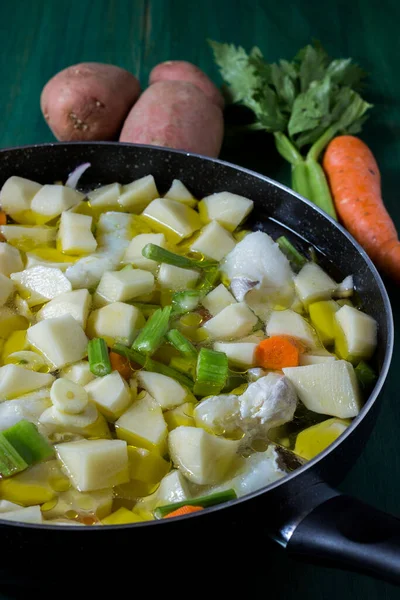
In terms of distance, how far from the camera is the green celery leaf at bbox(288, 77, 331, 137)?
8.48ft

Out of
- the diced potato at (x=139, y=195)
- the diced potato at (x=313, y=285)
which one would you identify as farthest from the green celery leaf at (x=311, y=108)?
the diced potato at (x=313, y=285)

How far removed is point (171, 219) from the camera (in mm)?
1978

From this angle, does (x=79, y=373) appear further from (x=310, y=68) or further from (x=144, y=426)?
(x=310, y=68)

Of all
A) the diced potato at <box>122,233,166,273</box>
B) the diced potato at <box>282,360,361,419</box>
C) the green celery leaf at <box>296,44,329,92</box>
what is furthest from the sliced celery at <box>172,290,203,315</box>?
the green celery leaf at <box>296,44,329,92</box>

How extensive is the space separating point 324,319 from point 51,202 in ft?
2.89

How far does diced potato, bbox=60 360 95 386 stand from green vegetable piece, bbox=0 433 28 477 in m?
0.25

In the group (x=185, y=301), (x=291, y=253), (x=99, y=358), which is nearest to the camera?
(x=99, y=358)

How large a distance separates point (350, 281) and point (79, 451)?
3.03ft

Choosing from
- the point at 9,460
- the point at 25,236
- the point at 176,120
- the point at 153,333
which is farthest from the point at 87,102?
the point at 9,460

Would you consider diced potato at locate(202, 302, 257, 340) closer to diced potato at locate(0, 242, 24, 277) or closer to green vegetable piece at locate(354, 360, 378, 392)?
green vegetable piece at locate(354, 360, 378, 392)

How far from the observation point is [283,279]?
185 centimetres

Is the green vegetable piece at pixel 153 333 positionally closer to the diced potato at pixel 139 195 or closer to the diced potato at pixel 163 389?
the diced potato at pixel 163 389

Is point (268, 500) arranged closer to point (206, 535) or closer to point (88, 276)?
point (206, 535)

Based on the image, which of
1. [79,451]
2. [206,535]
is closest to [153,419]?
[79,451]
